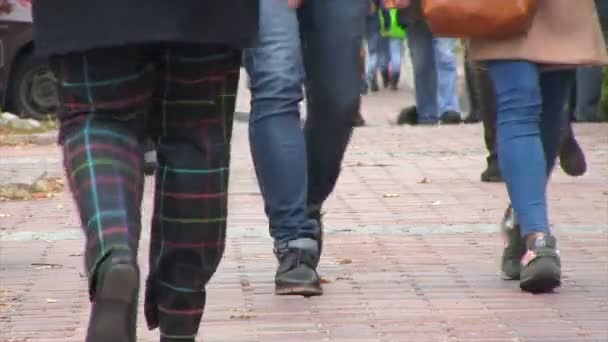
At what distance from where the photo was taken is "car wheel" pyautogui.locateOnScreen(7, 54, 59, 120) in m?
15.6

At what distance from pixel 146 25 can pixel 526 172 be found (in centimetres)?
234

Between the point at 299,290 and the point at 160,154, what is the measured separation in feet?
6.04

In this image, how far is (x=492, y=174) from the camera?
29.1 ft

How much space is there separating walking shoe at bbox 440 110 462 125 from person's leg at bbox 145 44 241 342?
1145cm

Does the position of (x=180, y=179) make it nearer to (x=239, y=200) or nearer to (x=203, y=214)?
(x=203, y=214)

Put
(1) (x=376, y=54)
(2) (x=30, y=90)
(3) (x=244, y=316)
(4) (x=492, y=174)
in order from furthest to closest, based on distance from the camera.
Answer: (1) (x=376, y=54)
(2) (x=30, y=90)
(4) (x=492, y=174)
(3) (x=244, y=316)

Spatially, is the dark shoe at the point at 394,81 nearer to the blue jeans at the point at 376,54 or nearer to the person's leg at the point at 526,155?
the blue jeans at the point at 376,54

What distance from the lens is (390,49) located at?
2286cm

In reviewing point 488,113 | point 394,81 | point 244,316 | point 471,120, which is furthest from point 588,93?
point 394,81

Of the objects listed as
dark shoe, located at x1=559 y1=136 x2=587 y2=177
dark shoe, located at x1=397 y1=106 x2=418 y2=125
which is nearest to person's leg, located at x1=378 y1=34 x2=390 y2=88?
dark shoe, located at x1=397 y1=106 x2=418 y2=125

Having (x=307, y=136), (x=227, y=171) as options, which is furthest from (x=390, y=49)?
(x=227, y=171)

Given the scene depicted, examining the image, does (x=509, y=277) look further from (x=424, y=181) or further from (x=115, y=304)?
(x=424, y=181)

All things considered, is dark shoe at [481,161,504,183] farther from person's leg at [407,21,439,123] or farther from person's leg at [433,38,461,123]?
person's leg at [433,38,461,123]

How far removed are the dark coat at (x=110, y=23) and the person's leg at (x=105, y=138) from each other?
7cm
